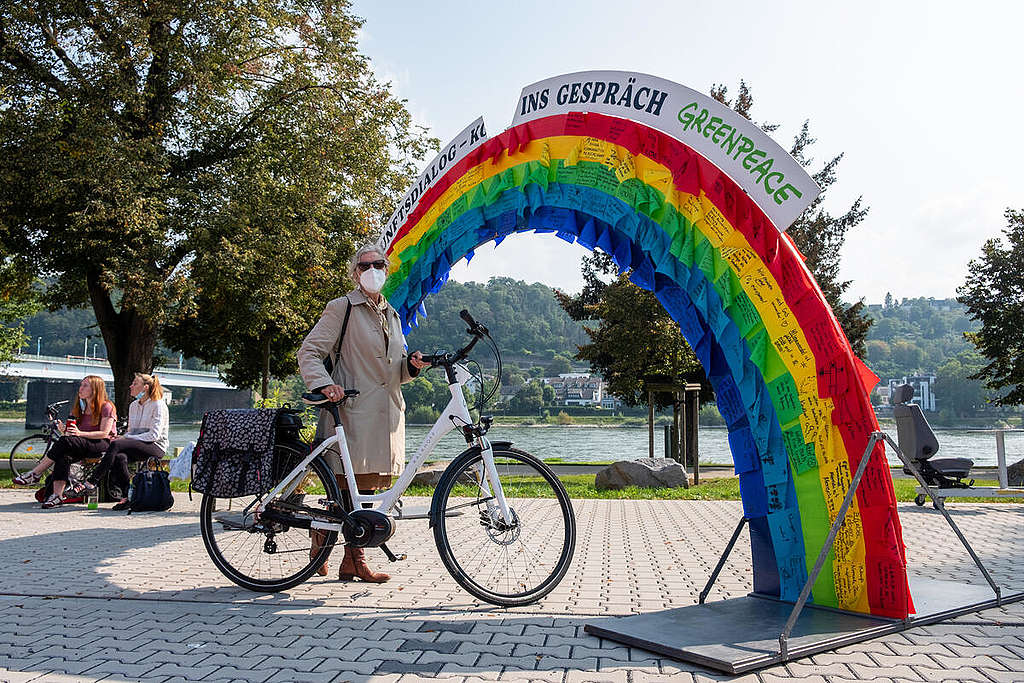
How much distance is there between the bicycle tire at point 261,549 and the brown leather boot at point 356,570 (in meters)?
0.36

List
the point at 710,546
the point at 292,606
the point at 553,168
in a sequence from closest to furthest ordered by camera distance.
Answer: the point at 292,606 < the point at 553,168 < the point at 710,546

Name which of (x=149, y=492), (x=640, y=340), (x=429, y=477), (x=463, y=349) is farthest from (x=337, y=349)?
(x=640, y=340)

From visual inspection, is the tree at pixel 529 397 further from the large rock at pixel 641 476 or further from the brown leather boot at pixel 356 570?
the brown leather boot at pixel 356 570

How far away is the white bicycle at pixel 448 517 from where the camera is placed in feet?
15.4

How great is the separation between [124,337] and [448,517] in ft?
53.5

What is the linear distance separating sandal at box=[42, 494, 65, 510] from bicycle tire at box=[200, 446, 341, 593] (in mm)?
5999

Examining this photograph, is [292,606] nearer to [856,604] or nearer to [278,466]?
[278,466]

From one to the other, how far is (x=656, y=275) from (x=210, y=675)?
3513 millimetres

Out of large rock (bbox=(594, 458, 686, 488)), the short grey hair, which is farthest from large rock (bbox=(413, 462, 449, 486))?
the short grey hair

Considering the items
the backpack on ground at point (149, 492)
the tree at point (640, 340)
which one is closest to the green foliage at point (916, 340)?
the tree at point (640, 340)

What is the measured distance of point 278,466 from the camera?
5184 mm

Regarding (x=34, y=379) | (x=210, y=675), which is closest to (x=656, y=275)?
(x=210, y=675)

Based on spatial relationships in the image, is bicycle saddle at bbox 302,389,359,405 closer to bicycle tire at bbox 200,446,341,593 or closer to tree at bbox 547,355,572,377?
bicycle tire at bbox 200,446,341,593

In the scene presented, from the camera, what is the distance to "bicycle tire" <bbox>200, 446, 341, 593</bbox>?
5.07m
